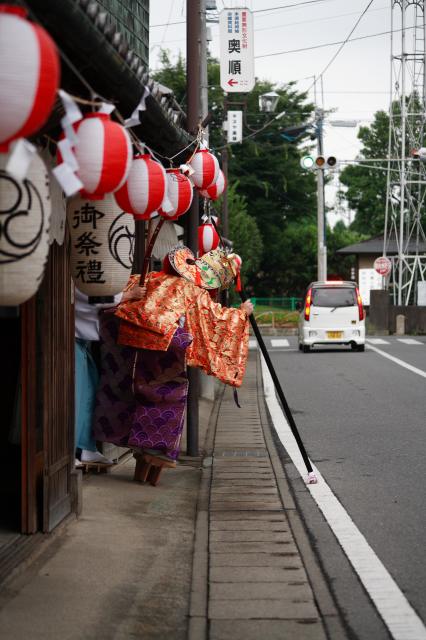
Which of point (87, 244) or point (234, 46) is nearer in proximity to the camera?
point (87, 244)

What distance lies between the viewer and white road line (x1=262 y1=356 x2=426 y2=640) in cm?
519

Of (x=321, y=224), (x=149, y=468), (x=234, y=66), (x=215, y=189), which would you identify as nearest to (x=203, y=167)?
(x=215, y=189)

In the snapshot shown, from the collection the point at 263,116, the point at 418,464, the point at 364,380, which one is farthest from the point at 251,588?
the point at 263,116

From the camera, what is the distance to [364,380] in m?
19.7

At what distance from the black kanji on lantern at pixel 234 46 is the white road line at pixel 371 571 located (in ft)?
47.6

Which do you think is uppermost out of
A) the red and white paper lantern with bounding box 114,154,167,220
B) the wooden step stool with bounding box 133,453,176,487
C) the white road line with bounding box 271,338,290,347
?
the red and white paper lantern with bounding box 114,154,167,220

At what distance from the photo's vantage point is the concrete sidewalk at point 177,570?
5172 mm

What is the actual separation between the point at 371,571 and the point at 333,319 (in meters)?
22.3

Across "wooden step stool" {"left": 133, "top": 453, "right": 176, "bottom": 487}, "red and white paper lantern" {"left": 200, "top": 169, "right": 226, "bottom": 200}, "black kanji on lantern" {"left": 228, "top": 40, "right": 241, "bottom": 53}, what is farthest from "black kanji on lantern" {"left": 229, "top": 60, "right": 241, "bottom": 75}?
"wooden step stool" {"left": 133, "top": 453, "right": 176, "bottom": 487}

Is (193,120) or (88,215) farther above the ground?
(193,120)

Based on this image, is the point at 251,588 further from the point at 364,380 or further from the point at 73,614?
the point at 364,380

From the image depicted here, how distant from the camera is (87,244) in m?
6.61

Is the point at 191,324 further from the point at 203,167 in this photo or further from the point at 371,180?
the point at 371,180

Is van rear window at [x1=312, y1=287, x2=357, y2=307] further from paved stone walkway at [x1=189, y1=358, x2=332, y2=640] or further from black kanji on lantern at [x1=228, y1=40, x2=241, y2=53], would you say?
paved stone walkway at [x1=189, y1=358, x2=332, y2=640]
